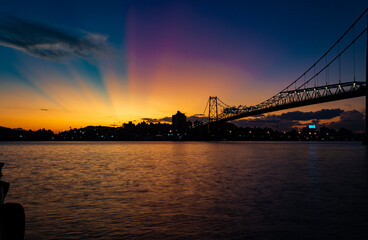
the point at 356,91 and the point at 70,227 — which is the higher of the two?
the point at 356,91

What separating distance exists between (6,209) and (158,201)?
308 inches

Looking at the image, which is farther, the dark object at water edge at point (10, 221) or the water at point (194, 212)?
the water at point (194, 212)

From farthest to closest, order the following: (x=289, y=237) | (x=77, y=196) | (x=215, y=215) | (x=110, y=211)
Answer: (x=77, y=196), (x=110, y=211), (x=215, y=215), (x=289, y=237)

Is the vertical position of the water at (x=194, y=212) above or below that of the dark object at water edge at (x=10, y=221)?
below

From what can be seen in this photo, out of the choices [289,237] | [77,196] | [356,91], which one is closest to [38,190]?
[77,196]

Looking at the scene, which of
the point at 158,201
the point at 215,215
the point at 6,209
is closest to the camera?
the point at 6,209

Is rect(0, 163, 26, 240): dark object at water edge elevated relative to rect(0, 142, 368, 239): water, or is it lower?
elevated

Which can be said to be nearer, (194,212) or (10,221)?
(10,221)

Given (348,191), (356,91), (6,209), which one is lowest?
(348,191)

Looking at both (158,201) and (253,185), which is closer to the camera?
(158,201)

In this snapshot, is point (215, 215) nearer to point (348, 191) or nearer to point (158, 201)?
point (158, 201)

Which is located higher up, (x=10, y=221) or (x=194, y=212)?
(x=10, y=221)

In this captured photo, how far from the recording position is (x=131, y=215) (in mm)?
9641

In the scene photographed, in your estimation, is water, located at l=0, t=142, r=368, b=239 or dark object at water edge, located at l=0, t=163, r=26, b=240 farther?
water, located at l=0, t=142, r=368, b=239
